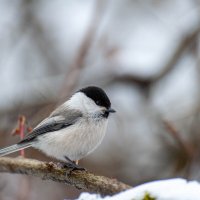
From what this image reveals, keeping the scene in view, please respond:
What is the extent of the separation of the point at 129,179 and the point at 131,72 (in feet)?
4.45

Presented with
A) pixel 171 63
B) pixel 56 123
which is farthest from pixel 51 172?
pixel 171 63

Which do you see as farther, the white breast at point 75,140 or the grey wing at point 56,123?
the grey wing at point 56,123

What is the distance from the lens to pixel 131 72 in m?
5.64

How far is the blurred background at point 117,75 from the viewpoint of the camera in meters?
4.69

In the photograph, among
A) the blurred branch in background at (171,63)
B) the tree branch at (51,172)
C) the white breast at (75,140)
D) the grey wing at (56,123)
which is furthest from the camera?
the blurred branch in background at (171,63)

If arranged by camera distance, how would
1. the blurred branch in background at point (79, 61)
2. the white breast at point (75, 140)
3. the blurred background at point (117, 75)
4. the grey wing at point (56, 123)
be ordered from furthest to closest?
the blurred background at point (117, 75), the blurred branch in background at point (79, 61), the grey wing at point (56, 123), the white breast at point (75, 140)

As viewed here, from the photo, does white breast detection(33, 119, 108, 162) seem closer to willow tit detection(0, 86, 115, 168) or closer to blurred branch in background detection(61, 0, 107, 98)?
willow tit detection(0, 86, 115, 168)

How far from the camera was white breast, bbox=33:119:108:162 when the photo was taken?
2.88 m

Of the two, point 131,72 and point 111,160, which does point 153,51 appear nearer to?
point 131,72

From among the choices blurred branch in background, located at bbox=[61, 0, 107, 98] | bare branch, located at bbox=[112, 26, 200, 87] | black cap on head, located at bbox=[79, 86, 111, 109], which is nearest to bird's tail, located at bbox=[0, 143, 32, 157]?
black cap on head, located at bbox=[79, 86, 111, 109]

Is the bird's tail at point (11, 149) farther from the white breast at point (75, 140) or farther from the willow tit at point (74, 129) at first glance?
the white breast at point (75, 140)

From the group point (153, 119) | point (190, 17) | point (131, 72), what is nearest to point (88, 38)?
point (131, 72)

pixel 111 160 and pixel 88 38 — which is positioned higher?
pixel 88 38

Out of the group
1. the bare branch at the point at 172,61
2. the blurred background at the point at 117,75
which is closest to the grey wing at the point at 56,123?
the blurred background at the point at 117,75
